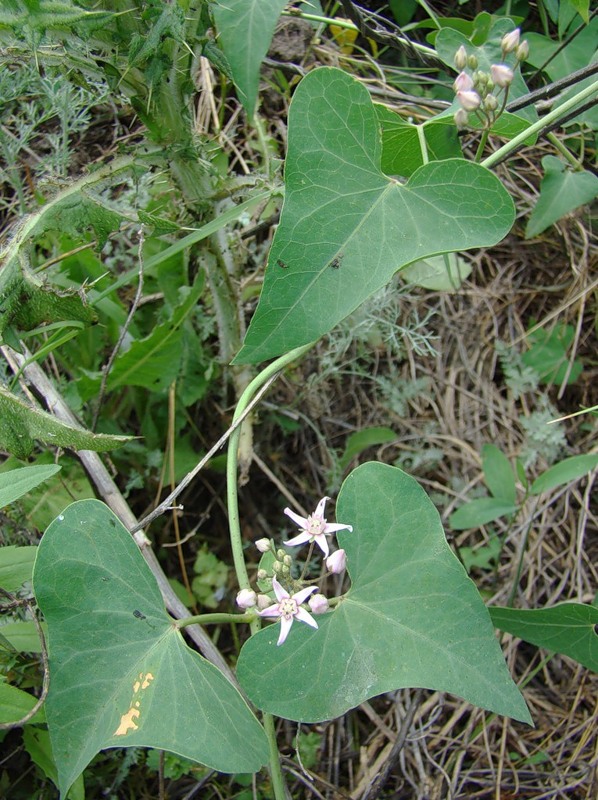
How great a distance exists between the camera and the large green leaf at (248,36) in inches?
44.3

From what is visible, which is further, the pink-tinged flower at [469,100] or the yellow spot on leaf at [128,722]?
the pink-tinged flower at [469,100]

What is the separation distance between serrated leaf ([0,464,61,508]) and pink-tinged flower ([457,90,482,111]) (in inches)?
40.8

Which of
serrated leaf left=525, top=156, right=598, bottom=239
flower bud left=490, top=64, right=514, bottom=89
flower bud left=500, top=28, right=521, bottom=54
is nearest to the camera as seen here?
flower bud left=490, top=64, right=514, bottom=89

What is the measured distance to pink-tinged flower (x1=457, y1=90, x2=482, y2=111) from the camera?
1.34 meters

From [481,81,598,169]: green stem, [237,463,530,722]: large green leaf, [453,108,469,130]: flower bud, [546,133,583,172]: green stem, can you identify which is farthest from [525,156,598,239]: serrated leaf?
[237,463,530,722]: large green leaf

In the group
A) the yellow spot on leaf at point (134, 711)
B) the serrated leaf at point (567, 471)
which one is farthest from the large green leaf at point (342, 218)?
the serrated leaf at point (567, 471)

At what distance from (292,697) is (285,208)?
880 millimetres

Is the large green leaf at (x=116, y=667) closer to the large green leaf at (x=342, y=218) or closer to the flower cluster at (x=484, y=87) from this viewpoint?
the large green leaf at (x=342, y=218)

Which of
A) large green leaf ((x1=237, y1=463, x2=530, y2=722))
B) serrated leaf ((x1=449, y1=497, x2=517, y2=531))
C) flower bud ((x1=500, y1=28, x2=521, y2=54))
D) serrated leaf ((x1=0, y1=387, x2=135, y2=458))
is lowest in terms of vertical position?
serrated leaf ((x1=449, y1=497, x2=517, y2=531))

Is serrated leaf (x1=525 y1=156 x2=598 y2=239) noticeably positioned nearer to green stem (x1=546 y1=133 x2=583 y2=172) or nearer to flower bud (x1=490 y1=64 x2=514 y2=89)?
green stem (x1=546 y1=133 x2=583 y2=172)

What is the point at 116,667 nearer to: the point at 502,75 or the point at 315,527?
the point at 315,527

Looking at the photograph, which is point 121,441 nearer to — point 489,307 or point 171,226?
point 171,226

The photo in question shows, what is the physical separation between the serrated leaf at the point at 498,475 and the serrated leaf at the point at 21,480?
125cm

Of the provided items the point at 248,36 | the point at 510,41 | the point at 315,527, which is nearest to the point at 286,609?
the point at 315,527
